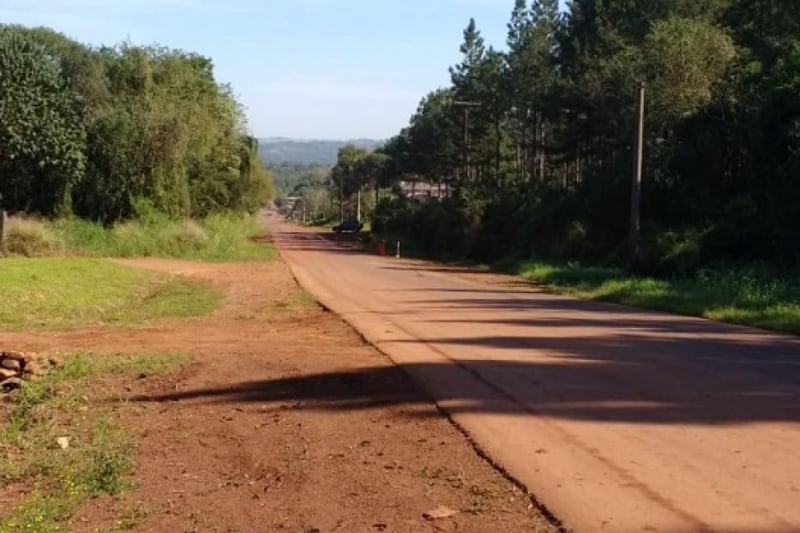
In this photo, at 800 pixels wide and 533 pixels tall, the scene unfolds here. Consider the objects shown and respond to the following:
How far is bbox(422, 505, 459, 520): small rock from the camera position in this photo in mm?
6199

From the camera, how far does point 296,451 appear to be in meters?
8.14

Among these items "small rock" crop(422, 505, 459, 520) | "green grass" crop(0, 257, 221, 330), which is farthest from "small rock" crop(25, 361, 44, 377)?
"small rock" crop(422, 505, 459, 520)

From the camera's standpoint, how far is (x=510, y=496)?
21.6 ft

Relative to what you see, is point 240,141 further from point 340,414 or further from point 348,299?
point 340,414

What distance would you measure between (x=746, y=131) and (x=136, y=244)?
994 inches

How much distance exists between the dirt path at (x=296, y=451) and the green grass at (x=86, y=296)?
192 inches

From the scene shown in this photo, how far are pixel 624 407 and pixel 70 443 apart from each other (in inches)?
204

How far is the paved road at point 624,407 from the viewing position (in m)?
6.38

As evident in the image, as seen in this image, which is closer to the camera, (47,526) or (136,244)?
(47,526)

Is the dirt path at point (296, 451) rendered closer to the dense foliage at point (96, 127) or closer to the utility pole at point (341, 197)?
the dense foliage at point (96, 127)

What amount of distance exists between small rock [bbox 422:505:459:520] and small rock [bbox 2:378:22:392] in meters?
7.55

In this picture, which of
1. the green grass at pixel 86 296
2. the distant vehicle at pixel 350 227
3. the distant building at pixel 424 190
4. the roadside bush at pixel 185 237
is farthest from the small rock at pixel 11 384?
the distant vehicle at pixel 350 227

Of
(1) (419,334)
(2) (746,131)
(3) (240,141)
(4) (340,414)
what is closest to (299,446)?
(4) (340,414)

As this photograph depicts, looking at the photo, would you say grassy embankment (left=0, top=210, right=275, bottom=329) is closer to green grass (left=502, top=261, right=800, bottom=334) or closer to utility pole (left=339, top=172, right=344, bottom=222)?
green grass (left=502, top=261, right=800, bottom=334)
